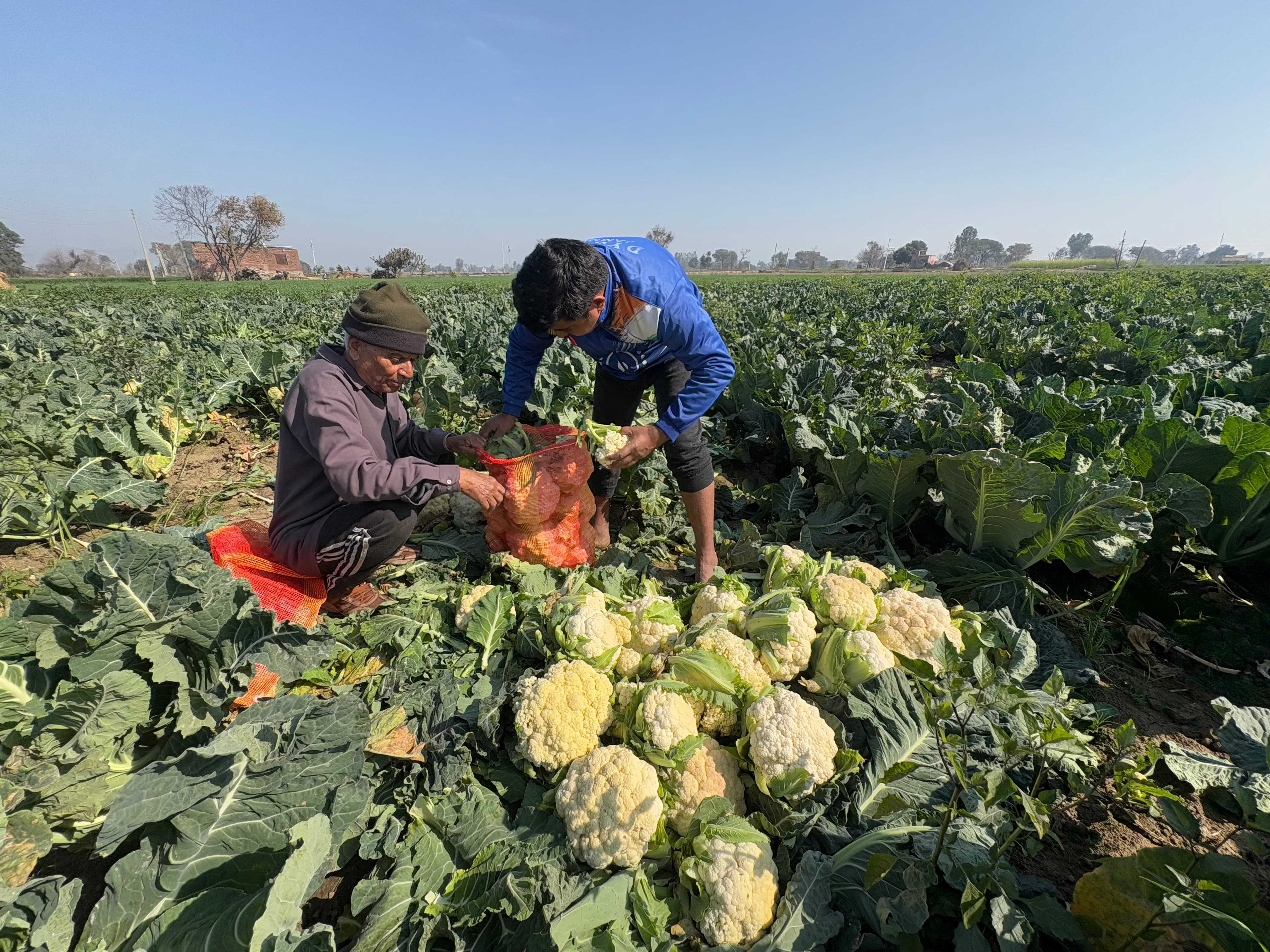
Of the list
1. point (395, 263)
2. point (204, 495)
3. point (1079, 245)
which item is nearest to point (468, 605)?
point (204, 495)

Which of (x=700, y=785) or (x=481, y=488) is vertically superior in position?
(x=481, y=488)

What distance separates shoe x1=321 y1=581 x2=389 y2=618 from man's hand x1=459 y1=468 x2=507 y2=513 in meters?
0.78

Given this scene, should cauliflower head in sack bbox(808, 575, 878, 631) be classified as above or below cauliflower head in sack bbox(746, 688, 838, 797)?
A: above

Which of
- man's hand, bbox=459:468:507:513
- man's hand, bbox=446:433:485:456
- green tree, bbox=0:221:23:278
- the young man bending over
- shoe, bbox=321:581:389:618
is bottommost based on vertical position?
shoe, bbox=321:581:389:618

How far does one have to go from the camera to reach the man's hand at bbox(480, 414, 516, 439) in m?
3.38

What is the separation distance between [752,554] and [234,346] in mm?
6845

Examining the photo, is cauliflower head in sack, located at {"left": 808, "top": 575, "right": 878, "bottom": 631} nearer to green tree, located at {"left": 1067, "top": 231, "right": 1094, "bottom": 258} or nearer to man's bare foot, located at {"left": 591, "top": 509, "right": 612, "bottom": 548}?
man's bare foot, located at {"left": 591, "top": 509, "right": 612, "bottom": 548}

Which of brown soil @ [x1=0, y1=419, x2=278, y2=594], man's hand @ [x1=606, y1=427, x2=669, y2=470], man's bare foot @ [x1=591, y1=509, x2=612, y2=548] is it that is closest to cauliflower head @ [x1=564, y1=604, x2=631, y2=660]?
man's hand @ [x1=606, y1=427, x2=669, y2=470]

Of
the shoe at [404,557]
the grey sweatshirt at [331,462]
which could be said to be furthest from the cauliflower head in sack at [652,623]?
the shoe at [404,557]

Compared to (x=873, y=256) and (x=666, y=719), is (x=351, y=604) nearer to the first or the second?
(x=666, y=719)

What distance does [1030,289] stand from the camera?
64.3 feet

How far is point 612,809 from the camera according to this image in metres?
1.71

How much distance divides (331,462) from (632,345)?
159 cm

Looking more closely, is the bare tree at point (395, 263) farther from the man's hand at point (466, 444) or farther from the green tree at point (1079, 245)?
the green tree at point (1079, 245)
